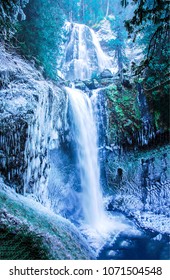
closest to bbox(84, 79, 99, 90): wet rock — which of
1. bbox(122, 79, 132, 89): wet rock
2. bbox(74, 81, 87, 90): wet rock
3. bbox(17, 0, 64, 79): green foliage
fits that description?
bbox(74, 81, 87, 90): wet rock

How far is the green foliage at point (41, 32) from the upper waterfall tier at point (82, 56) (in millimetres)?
6050

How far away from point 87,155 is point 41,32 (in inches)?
218

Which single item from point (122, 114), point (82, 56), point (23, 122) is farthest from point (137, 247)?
point (82, 56)

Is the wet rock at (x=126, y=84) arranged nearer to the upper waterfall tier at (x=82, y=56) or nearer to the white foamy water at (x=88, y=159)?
the white foamy water at (x=88, y=159)

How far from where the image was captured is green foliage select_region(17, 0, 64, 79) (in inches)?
302

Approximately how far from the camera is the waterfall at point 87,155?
8.06 meters

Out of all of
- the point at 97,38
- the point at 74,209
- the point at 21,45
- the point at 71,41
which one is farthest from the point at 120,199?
the point at 97,38

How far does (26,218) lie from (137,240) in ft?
13.6

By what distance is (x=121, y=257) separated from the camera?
4.88 meters

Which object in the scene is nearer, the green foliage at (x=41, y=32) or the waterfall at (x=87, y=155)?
the green foliage at (x=41, y=32)

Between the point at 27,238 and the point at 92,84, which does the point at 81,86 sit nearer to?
the point at 92,84

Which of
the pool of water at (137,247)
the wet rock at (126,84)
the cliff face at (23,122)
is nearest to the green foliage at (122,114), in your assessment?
the wet rock at (126,84)

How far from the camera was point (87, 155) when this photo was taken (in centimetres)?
831

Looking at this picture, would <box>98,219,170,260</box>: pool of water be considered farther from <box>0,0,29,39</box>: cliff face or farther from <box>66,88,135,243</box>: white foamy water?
<box>0,0,29,39</box>: cliff face
